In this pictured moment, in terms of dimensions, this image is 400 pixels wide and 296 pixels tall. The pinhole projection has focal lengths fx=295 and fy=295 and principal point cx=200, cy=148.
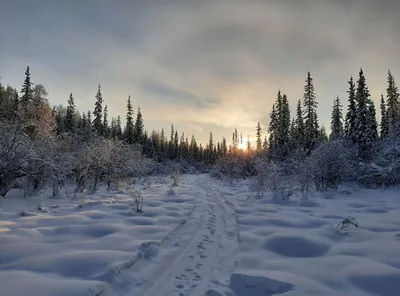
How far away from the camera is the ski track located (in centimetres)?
438

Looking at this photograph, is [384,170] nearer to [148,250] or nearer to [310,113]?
[148,250]

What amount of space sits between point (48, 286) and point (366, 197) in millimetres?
14203

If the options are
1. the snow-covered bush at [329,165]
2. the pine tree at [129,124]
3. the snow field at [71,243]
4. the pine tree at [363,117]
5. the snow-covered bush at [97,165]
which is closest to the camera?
the snow field at [71,243]

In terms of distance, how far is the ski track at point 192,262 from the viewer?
438 centimetres

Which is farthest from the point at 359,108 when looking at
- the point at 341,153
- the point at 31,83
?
the point at 31,83

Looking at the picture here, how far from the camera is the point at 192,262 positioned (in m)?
5.54

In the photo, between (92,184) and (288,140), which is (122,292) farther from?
(288,140)

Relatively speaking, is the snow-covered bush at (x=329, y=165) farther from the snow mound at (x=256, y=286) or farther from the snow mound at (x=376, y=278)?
the snow mound at (x=256, y=286)

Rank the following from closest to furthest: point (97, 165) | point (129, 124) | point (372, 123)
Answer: point (97, 165) → point (372, 123) → point (129, 124)

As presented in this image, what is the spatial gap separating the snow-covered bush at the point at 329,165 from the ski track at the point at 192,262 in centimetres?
968

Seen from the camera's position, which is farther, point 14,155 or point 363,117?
point 363,117

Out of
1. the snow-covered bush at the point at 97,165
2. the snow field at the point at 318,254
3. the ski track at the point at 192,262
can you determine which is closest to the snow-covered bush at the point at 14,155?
the snow-covered bush at the point at 97,165

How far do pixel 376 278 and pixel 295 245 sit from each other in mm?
2025

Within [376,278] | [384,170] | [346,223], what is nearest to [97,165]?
[346,223]
